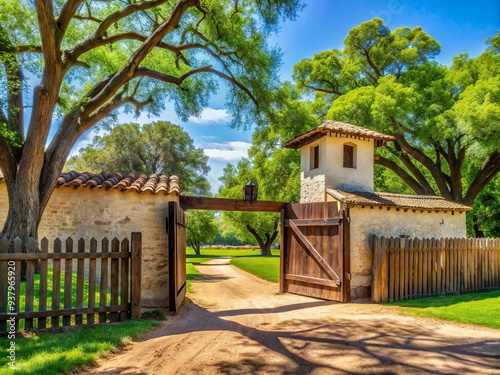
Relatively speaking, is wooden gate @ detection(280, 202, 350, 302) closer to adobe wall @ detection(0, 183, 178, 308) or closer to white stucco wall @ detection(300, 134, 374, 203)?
white stucco wall @ detection(300, 134, 374, 203)

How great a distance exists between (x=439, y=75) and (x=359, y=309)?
16380 millimetres

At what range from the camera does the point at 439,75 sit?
19.8 meters

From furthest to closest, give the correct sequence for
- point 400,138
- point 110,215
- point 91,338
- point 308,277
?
point 400,138 < point 308,277 < point 110,215 < point 91,338

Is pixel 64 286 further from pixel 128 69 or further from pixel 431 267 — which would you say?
pixel 431 267

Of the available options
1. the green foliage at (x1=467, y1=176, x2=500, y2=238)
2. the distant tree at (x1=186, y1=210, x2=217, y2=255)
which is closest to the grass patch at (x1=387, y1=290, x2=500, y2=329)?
the green foliage at (x1=467, y1=176, x2=500, y2=238)

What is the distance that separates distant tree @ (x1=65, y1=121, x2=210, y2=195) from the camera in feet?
90.3

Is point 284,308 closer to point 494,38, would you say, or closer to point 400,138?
point 400,138

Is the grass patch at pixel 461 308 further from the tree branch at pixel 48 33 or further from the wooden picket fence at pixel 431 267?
the tree branch at pixel 48 33

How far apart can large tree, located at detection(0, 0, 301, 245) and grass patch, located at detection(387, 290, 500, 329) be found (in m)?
8.57

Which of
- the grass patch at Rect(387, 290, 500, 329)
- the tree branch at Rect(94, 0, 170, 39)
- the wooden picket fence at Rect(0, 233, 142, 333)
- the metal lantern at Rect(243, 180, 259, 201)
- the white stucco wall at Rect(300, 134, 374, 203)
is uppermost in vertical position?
the tree branch at Rect(94, 0, 170, 39)

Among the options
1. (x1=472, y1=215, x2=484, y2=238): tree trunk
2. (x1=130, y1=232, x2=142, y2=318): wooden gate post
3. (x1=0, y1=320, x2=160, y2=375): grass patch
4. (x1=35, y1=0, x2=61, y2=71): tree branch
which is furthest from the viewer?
(x1=472, y1=215, x2=484, y2=238): tree trunk

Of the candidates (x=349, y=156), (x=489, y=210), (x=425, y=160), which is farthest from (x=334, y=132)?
(x=489, y=210)

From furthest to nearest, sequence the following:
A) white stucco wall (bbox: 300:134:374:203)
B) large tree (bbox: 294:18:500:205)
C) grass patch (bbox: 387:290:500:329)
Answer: large tree (bbox: 294:18:500:205)
white stucco wall (bbox: 300:134:374:203)
grass patch (bbox: 387:290:500:329)

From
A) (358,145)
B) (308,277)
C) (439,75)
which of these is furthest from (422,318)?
(439,75)
